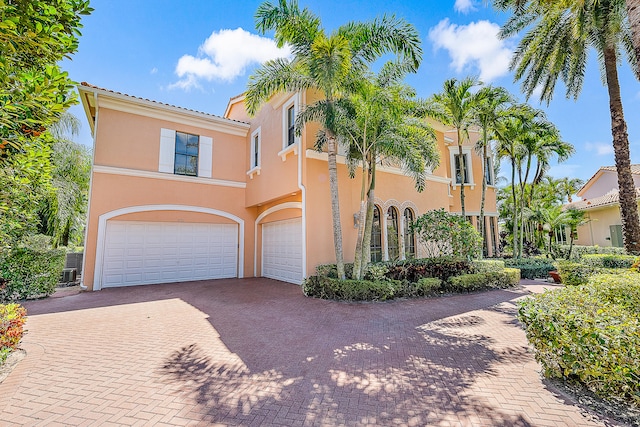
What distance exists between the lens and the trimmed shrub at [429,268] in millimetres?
9750

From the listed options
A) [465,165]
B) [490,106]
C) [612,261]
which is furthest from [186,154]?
[612,261]

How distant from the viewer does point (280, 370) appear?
4250mm

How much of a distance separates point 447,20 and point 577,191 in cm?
3383

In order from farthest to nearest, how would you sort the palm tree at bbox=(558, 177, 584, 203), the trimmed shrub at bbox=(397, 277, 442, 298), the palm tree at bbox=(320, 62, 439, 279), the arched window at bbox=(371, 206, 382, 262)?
the palm tree at bbox=(558, 177, 584, 203) < the arched window at bbox=(371, 206, 382, 262) < the trimmed shrub at bbox=(397, 277, 442, 298) < the palm tree at bbox=(320, 62, 439, 279)

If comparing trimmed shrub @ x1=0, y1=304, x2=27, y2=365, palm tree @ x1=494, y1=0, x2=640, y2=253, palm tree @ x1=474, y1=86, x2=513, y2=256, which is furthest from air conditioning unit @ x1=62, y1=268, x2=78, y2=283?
palm tree @ x1=494, y1=0, x2=640, y2=253

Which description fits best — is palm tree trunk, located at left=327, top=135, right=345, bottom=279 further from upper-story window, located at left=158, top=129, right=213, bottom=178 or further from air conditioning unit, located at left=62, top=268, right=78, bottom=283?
air conditioning unit, located at left=62, top=268, right=78, bottom=283

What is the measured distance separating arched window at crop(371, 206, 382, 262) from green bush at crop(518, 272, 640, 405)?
25.6ft

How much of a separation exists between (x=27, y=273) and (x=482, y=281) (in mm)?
15873

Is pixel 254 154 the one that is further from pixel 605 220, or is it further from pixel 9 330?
pixel 605 220

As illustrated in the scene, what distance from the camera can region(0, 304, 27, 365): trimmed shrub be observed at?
4.27 metres

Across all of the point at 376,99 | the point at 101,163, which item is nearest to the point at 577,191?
the point at 376,99

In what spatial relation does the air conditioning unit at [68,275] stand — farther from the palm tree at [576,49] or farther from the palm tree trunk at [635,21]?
the palm tree at [576,49]

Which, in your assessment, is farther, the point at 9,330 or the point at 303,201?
the point at 303,201

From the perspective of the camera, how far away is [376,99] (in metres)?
8.83
